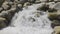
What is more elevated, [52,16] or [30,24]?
[52,16]

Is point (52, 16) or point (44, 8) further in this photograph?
point (44, 8)

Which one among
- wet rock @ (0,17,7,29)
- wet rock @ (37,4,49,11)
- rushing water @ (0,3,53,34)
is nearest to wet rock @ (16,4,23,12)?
rushing water @ (0,3,53,34)

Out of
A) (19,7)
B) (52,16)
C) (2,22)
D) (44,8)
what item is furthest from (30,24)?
(19,7)

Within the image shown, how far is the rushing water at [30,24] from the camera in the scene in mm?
7173

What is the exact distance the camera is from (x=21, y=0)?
10570 mm

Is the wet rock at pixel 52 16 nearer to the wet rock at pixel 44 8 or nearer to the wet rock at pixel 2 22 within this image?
the wet rock at pixel 44 8

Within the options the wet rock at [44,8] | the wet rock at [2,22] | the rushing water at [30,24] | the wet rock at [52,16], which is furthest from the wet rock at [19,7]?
the wet rock at [52,16]

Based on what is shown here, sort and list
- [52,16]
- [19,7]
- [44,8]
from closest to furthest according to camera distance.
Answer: [52,16], [44,8], [19,7]

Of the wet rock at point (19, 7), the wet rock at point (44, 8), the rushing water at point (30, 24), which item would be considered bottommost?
the rushing water at point (30, 24)

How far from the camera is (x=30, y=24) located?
25.7 ft

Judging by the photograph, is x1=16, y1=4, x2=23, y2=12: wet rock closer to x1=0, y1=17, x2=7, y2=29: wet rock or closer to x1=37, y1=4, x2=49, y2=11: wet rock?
x1=37, y1=4, x2=49, y2=11: wet rock

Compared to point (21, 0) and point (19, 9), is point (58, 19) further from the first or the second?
point (21, 0)

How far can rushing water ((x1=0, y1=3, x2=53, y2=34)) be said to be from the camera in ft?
23.5

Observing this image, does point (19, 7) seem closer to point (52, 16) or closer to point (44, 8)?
point (44, 8)
